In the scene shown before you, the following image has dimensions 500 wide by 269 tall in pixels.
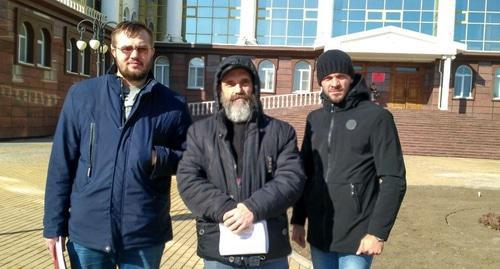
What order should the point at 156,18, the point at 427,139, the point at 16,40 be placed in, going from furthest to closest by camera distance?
the point at 156,18
the point at 427,139
the point at 16,40

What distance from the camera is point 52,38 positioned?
21.3 m

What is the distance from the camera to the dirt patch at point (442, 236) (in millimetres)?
5215

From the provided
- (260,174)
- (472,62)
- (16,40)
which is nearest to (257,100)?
(260,174)

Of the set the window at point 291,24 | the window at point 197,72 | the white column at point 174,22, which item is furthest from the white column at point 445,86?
the white column at point 174,22

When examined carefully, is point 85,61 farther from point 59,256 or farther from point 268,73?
point 59,256

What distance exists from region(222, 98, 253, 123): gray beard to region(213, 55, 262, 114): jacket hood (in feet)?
0.13

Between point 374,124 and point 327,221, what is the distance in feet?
1.98

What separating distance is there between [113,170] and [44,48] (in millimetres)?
20678

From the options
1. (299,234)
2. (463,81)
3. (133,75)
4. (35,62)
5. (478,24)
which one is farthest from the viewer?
(478,24)

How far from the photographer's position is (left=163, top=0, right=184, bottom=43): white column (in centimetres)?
3192

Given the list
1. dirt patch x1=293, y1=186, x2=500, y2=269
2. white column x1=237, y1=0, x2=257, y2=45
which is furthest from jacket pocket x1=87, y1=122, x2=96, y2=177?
white column x1=237, y1=0, x2=257, y2=45

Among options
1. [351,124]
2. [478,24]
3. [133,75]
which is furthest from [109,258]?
[478,24]

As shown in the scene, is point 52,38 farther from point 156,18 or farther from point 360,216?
point 360,216

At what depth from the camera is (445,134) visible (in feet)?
69.2
